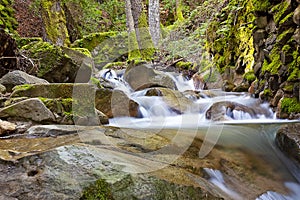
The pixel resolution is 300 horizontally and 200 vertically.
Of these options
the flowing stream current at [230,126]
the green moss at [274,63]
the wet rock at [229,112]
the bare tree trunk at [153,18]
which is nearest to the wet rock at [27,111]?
the flowing stream current at [230,126]

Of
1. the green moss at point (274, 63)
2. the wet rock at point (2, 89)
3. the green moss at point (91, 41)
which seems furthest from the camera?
the green moss at point (91, 41)

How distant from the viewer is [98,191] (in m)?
1.77

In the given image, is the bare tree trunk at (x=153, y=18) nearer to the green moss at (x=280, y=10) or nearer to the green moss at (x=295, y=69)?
the green moss at (x=280, y=10)

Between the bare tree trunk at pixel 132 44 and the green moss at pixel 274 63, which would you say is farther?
the bare tree trunk at pixel 132 44

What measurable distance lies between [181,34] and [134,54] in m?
3.44

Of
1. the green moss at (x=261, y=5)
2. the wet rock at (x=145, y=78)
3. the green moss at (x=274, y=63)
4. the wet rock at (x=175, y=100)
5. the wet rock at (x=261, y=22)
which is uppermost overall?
the green moss at (x=261, y=5)

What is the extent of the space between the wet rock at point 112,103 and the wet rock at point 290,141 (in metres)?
2.87

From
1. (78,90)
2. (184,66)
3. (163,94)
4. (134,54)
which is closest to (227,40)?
(184,66)

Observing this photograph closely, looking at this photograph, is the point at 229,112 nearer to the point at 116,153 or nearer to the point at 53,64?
the point at 116,153

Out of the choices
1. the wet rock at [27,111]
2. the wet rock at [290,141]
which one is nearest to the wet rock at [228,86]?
the wet rock at [290,141]

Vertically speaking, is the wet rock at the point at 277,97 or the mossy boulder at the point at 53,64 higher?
the mossy boulder at the point at 53,64

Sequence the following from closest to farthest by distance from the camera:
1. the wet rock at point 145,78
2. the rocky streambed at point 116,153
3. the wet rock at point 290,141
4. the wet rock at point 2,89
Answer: the rocky streambed at point 116,153, the wet rock at point 290,141, the wet rock at point 2,89, the wet rock at point 145,78

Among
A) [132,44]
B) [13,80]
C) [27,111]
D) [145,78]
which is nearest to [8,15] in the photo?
[132,44]

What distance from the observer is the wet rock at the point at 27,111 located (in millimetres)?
3516
